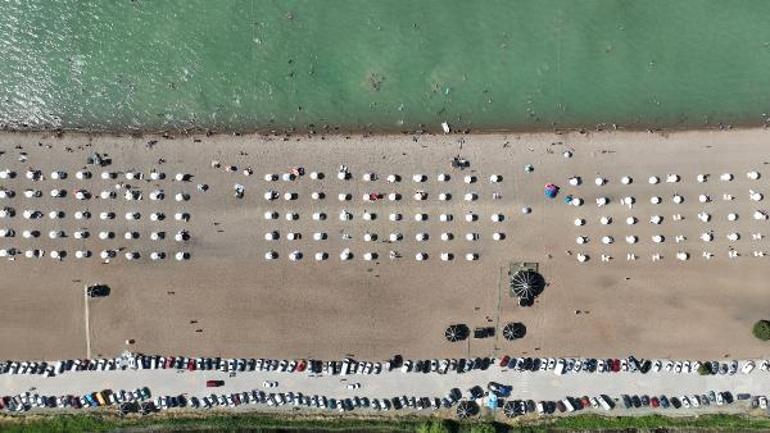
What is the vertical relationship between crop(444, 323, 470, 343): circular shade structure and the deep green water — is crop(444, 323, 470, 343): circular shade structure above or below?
below

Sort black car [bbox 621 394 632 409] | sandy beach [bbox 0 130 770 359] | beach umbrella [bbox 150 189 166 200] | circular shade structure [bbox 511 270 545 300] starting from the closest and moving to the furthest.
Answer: circular shade structure [bbox 511 270 545 300] < beach umbrella [bbox 150 189 166 200] < sandy beach [bbox 0 130 770 359] < black car [bbox 621 394 632 409]

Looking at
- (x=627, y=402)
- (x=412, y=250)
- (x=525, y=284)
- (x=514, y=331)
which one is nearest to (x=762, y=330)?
(x=627, y=402)

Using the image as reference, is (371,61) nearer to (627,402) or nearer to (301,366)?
(301,366)

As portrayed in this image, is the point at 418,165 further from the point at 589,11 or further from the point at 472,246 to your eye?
the point at 589,11

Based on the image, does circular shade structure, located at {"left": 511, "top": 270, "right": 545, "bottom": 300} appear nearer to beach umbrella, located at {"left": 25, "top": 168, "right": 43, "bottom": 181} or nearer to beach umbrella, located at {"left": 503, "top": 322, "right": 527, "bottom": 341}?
beach umbrella, located at {"left": 503, "top": 322, "right": 527, "bottom": 341}

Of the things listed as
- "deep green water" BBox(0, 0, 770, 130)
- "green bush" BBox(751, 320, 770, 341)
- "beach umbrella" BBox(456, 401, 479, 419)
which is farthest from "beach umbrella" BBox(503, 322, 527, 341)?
"green bush" BBox(751, 320, 770, 341)

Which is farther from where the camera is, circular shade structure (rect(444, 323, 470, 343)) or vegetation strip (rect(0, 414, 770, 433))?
circular shade structure (rect(444, 323, 470, 343))

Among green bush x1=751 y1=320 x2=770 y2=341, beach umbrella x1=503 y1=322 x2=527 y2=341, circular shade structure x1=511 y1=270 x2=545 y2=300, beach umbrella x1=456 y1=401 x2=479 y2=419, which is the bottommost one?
beach umbrella x1=456 y1=401 x2=479 y2=419
